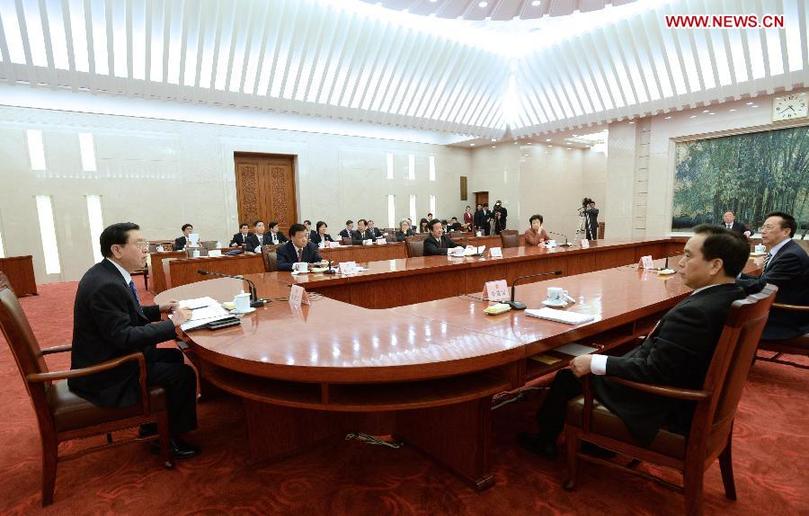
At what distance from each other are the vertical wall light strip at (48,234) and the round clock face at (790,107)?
13643 millimetres

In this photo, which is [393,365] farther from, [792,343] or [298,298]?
[792,343]

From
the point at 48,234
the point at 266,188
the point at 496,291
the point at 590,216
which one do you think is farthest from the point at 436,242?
the point at 48,234

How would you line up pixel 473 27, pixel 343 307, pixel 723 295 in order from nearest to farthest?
pixel 723 295, pixel 343 307, pixel 473 27

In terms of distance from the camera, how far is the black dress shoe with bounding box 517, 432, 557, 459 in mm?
2047

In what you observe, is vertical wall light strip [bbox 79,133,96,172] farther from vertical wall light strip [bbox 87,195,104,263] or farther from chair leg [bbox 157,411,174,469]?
chair leg [bbox 157,411,174,469]

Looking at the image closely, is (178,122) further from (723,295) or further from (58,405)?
(723,295)

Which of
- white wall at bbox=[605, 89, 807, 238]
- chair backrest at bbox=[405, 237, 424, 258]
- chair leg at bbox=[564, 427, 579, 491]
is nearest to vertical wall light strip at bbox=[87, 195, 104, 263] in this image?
chair backrest at bbox=[405, 237, 424, 258]

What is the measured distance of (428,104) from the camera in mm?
9969

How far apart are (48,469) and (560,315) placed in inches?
94.3

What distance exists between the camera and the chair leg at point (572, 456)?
1753mm

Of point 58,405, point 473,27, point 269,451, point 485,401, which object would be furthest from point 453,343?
point 473,27

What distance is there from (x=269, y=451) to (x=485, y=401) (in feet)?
3.65

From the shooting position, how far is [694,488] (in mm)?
1462

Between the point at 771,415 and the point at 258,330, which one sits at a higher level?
the point at 258,330
